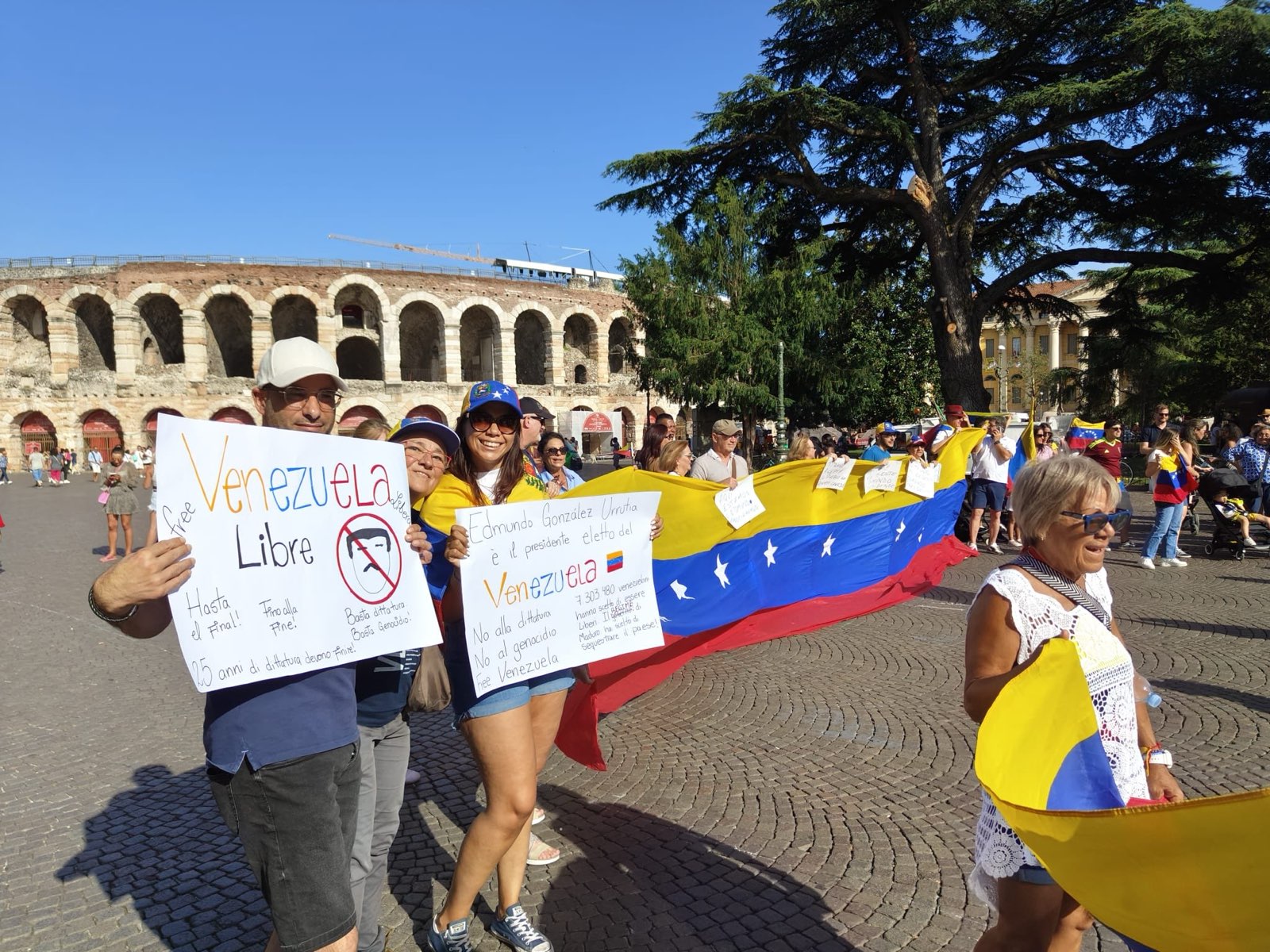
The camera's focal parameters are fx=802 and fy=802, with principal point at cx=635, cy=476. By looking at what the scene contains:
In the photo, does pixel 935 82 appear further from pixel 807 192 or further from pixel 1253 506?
pixel 1253 506

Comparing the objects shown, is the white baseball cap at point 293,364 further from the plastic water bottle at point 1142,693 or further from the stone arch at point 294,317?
the stone arch at point 294,317

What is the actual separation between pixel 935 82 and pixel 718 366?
9.58 meters

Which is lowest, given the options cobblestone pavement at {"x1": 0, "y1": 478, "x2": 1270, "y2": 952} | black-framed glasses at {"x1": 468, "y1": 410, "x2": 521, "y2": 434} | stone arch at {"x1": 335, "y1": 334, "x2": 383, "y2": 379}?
cobblestone pavement at {"x1": 0, "y1": 478, "x2": 1270, "y2": 952}

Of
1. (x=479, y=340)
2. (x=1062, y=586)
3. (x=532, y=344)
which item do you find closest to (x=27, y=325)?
(x=479, y=340)

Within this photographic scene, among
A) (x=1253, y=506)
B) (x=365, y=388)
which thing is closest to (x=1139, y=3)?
(x=1253, y=506)

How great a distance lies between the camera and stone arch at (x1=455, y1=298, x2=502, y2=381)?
4741 centimetres

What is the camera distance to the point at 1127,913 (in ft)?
4.45

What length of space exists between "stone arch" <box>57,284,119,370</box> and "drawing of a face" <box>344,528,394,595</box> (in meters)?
47.5

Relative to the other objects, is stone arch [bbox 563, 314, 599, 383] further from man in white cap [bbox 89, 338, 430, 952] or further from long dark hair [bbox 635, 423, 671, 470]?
man in white cap [bbox 89, 338, 430, 952]

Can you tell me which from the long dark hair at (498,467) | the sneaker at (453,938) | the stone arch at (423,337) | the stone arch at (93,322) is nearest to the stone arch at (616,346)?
the stone arch at (423,337)

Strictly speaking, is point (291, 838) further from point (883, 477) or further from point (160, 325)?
point (160, 325)

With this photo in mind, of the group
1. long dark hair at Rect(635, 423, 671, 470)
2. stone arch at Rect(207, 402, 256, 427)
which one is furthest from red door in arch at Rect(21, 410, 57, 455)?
long dark hair at Rect(635, 423, 671, 470)

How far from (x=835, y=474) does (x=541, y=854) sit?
137 inches

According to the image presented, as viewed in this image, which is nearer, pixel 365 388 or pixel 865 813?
pixel 865 813
